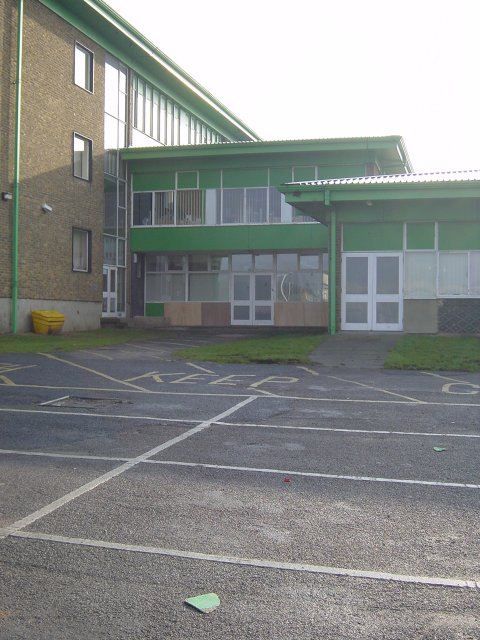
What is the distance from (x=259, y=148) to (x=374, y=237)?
7.99 meters

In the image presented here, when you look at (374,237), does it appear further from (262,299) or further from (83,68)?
(83,68)

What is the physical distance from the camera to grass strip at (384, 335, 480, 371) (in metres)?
15.9

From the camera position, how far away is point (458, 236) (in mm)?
22828

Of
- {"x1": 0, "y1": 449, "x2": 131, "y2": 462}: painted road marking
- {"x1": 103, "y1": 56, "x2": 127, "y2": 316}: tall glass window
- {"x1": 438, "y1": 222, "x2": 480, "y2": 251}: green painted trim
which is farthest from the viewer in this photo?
{"x1": 103, "y1": 56, "x2": 127, "y2": 316}: tall glass window

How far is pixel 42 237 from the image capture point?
991 inches

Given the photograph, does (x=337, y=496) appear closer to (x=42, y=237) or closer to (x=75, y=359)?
(x=75, y=359)

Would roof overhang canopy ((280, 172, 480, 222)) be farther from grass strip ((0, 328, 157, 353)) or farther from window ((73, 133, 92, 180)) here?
window ((73, 133, 92, 180))

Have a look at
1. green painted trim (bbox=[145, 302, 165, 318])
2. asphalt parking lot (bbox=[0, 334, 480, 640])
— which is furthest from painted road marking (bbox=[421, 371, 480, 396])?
green painted trim (bbox=[145, 302, 165, 318])

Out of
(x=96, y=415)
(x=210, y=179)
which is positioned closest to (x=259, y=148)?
(x=210, y=179)

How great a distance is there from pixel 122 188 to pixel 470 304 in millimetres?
15208

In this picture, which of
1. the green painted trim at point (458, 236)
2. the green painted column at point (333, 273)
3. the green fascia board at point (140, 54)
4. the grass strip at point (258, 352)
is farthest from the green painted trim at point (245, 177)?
the grass strip at point (258, 352)

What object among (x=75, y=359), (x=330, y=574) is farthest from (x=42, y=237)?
(x=330, y=574)

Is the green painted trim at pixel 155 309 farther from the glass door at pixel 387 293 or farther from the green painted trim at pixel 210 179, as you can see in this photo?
the glass door at pixel 387 293

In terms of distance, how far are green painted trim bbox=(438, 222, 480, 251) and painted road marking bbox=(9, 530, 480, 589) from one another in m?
19.6
